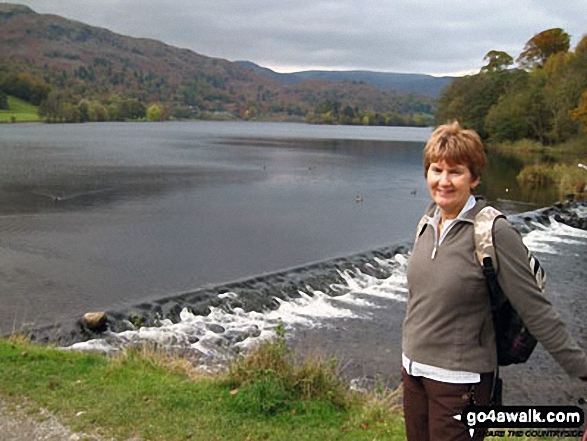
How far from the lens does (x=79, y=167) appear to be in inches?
1703

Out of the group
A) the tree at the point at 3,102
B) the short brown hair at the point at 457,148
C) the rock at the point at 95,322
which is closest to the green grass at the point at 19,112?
the tree at the point at 3,102

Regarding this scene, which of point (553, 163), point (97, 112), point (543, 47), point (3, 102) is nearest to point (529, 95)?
point (553, 163)

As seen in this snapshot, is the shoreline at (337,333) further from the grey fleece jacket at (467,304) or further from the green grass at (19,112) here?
the green grass at (19,112)

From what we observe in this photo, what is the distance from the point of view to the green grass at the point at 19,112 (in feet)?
409

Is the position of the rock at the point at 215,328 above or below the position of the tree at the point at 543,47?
below

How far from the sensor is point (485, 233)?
2.88m

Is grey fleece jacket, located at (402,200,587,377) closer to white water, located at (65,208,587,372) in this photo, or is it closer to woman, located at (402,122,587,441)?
woman, located at (402,122,587,441)

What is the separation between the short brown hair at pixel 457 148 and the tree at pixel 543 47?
101781 mm

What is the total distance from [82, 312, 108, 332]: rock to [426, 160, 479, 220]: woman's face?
430 inches

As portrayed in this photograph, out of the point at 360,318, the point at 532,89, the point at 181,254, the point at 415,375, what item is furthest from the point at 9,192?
the point at 532,89

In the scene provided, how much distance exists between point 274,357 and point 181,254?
43.2ft

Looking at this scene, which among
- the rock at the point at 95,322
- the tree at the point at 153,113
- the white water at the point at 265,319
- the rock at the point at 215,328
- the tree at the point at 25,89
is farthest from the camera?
the tree at the point at 153,113

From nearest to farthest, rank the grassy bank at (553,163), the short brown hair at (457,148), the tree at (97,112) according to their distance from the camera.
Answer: the short brown hair at (457,148)
the grassy bank at (553,163)
the tree at (97,112)

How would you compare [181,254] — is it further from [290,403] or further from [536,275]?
[536,275]
